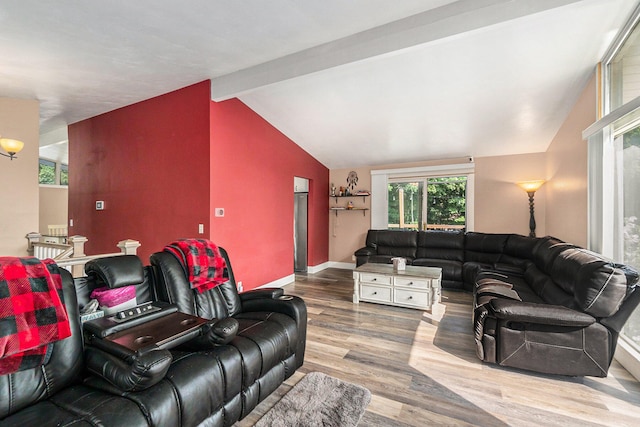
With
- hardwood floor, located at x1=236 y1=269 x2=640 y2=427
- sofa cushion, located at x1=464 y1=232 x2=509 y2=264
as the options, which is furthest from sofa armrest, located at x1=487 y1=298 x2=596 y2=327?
sofa cushion, located at x1=464 y1=232 x2=509 y2=264

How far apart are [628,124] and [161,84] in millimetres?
5040

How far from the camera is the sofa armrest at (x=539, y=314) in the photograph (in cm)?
220

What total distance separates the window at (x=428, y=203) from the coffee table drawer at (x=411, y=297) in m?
2.44

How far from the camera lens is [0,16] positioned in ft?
7.56

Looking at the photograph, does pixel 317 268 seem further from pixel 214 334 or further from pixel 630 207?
pixel 630 207

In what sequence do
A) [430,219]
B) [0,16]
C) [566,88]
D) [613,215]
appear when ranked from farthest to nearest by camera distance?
[430,219], [566,88], [613,215], [0,16]

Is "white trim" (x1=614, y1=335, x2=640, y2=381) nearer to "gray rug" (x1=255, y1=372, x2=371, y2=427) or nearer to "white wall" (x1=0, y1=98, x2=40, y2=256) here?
"gray rug" (x1=255, y1=372, x2=371, y2=427)

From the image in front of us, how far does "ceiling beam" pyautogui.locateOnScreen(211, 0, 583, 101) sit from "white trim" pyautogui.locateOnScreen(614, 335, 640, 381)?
277 cm

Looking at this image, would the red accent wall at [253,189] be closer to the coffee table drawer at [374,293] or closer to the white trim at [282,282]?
the white trim at [282,282]

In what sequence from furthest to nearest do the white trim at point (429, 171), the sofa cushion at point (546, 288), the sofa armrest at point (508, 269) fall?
the white trim at point (429, 171) < the sofa armrest at point (508, 269) < the sofa cushion at point (546, 288)

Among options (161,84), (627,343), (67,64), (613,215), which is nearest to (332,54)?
(161,84)

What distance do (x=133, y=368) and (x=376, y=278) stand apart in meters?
3.15

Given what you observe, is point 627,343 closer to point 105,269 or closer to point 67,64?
point 105,269

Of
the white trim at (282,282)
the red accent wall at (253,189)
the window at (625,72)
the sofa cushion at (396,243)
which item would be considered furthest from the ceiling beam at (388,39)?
the sofa cushion at (396,243)
